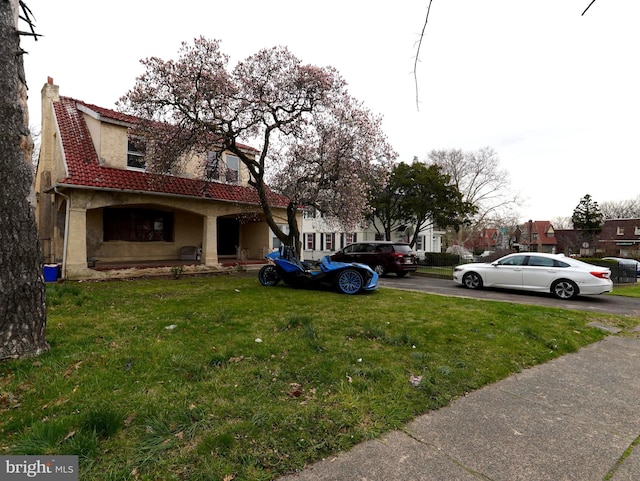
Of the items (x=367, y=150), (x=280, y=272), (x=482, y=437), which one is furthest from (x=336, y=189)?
(x=482, y=437)

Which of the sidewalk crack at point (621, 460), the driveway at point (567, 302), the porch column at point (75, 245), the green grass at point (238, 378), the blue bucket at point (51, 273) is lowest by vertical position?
the driveway at point (567, 302)

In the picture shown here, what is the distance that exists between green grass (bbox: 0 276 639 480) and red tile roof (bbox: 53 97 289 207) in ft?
18.3

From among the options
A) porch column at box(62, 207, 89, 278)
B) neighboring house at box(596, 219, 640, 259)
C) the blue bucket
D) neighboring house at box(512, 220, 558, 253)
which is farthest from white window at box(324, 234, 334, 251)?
neighboring house at box(512, 220, 558, 253)

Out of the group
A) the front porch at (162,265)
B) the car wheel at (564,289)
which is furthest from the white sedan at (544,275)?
the front porch at (162,265)

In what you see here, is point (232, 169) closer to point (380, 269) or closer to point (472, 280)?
point (380, 269)

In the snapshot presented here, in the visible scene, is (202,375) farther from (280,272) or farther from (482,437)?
(280,272)

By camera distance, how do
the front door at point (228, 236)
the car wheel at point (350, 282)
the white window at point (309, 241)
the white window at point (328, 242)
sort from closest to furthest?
the car wheel at point (350, 282), the front door at point (228, 236), the white window at point (328, 242), the white window at point (309, 241)

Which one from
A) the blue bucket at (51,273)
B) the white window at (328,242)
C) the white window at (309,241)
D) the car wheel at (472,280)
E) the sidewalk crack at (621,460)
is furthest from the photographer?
the white window at (309,241)

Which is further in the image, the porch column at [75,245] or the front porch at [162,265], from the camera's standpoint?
the front porch at [162,265]

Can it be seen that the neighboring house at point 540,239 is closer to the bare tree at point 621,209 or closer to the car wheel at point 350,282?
the bare tree at point 621,209

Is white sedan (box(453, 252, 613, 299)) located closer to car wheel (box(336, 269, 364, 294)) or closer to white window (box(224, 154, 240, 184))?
car wheel (box(336, 269, 364, 294))

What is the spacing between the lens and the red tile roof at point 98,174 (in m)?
10.9

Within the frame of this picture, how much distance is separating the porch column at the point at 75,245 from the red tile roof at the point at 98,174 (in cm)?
111

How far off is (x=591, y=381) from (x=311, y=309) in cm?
453
